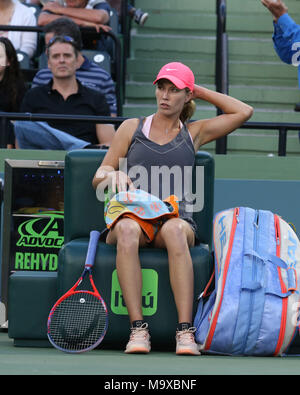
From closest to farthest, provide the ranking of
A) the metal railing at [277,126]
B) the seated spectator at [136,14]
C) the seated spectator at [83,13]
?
1. the metal railing at [277,126]
2. the seated spectator at [83,13]
3. the seated spectator at [136,14]

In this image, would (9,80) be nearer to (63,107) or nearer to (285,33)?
(63,107)

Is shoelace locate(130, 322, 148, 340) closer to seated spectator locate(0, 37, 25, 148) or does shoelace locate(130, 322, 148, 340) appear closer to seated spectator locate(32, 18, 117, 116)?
seated spectator locate(32, 18, 117, 116)

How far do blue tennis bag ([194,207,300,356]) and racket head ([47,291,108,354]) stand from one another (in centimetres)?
45

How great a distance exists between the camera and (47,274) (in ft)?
14.3

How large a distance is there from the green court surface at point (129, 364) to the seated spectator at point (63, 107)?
2226mm

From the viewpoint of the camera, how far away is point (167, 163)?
443 cm

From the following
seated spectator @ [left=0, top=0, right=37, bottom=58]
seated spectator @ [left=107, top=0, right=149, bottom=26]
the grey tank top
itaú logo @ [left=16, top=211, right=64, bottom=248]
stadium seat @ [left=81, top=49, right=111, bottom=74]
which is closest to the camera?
the grey tank top

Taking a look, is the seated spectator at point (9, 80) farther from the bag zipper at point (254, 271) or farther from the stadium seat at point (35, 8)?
the bag zipper at point (254, 271)

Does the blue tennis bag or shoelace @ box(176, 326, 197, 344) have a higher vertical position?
the blue tennis bag

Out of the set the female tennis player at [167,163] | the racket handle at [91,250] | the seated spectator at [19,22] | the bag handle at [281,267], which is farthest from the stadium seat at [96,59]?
the bag handle at [281,267]

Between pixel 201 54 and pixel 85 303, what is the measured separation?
17.1 feet

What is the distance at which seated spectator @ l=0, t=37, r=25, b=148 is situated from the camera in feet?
21.6

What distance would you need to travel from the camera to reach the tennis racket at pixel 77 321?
394 cm

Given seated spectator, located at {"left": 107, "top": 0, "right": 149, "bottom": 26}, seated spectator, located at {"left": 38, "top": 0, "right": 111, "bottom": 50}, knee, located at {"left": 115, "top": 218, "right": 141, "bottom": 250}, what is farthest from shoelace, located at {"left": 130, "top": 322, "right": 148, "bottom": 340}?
seated spectator, located at {"left": 107, "top": 0, "right": 149, "bottom": 26}
